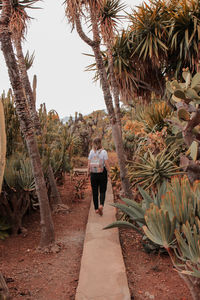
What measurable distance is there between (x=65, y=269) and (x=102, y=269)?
0.60 meters

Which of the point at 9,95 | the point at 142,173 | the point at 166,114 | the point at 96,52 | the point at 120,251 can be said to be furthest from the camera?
the point at 166,114

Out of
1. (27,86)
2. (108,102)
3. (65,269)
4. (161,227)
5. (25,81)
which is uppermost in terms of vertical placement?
(25,81)

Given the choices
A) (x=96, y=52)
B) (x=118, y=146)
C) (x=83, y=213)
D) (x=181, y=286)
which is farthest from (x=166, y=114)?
(x=181, y=286)

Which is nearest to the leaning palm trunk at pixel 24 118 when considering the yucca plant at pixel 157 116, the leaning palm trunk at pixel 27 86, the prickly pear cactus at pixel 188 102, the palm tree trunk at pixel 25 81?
the leaning palm trunk at pixel 27 86

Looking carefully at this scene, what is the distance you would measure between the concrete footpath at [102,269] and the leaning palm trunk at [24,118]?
2.35 ft

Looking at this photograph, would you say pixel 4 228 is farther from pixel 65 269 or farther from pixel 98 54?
pixel 98 54

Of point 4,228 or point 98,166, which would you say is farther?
point 98,166

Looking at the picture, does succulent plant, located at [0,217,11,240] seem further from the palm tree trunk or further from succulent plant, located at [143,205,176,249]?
succulent plant, located at [143,205,176,249]

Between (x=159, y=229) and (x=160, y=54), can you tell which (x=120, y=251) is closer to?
(x=159, y=229)

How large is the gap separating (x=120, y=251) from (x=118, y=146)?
2697 millimetres

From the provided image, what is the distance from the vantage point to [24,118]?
4.12m

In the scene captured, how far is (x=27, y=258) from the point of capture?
4027 millimetres

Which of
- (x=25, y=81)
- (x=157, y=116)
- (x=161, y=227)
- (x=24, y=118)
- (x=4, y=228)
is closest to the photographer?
(x=161, y=227)

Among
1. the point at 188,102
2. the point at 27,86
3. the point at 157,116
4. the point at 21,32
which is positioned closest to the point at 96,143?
the point at 157,116
